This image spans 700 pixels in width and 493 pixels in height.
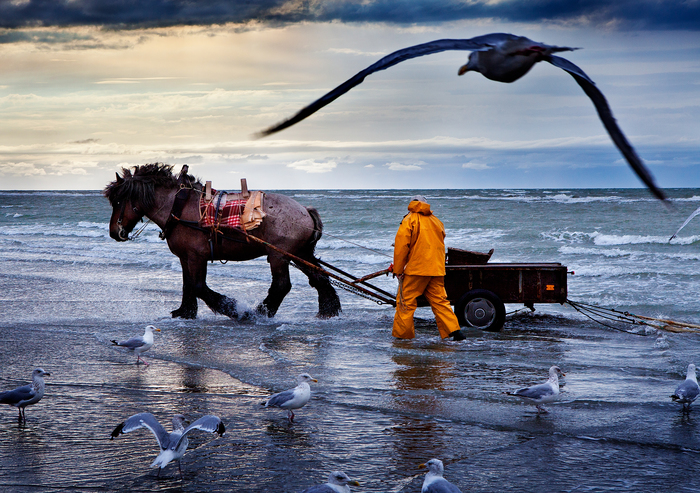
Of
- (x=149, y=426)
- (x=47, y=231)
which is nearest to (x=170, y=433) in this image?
Answer: (x=149, y=426)

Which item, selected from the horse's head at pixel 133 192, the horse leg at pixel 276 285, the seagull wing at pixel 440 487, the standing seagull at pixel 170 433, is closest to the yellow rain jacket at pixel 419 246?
the horse leg at pixel 276 285

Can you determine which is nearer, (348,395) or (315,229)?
(348,395)

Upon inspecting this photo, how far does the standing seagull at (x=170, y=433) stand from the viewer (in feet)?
12.6

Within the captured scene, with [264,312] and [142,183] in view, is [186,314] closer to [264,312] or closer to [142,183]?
[264,312]

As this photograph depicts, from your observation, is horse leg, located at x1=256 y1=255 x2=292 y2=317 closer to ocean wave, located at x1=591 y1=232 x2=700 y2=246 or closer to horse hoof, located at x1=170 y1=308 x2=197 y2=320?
horse hoof, located at x1=170 y1=308 x2=197 y2=320

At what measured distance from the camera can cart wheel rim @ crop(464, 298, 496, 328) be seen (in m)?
8.55

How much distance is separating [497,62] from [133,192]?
725cm

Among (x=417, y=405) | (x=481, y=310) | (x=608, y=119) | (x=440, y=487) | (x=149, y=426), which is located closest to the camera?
(x=608, y=119)

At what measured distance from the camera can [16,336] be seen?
810 centimetres

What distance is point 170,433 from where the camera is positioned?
13.3 ft

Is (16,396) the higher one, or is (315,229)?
(315,229)

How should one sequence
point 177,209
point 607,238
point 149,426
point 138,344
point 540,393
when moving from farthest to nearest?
point 607,238 → point 177,209 → point 138,344 → point 540,393 → point 149,426

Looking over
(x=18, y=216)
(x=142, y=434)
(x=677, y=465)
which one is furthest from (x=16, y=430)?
(x=18, y=216)

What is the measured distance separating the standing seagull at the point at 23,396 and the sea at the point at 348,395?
144 mm
